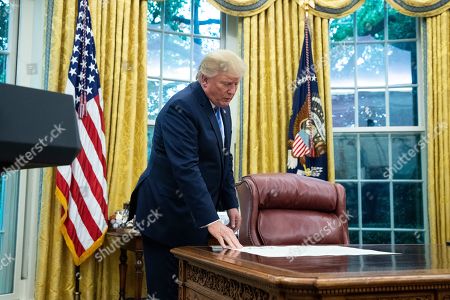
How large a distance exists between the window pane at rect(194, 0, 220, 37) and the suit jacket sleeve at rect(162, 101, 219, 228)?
2.70 meters

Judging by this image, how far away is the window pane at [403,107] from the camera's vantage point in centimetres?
452

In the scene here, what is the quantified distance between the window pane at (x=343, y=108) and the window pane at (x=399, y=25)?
675mm

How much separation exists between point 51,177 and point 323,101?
2312 millimetres

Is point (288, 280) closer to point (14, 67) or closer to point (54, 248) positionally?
point (54, 248)

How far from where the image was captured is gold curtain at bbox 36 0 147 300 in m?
3.44

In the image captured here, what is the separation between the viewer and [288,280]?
981 mm

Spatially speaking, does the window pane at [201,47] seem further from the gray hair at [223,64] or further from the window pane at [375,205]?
the gray hair at [223,64]

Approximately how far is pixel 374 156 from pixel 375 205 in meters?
0.45

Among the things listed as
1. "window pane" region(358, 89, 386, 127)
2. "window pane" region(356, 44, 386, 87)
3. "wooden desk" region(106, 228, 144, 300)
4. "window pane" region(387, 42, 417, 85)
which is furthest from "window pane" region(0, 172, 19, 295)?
"window pane" region(387, 42, 417, 85)

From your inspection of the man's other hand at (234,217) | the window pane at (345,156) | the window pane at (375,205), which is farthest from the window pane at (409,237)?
the man's other hand at (234,217)

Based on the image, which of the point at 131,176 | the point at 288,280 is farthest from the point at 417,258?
the point at 131,176

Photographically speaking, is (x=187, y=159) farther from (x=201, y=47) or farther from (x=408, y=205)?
(x=408, y=205)

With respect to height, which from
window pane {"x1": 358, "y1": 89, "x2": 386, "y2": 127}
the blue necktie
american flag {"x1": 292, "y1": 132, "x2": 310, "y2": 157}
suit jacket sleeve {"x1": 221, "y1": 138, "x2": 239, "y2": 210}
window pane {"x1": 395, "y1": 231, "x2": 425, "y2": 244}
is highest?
window pane {"x1": 358, "y1": 89, "x2": 386, "y2": 127}

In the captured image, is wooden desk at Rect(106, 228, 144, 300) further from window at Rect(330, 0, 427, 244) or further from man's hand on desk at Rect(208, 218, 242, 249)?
window at Rect(330, 0, 427, 244)
